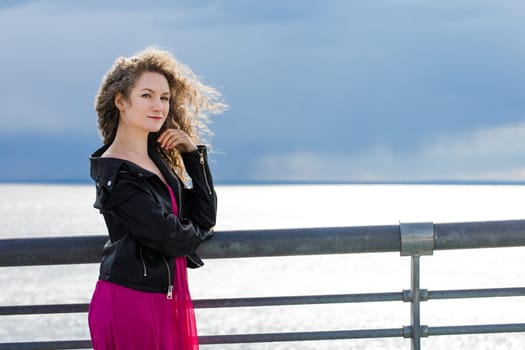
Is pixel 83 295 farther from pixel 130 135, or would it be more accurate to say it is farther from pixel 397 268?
pixel 130 135

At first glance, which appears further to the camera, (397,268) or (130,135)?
(397,268)

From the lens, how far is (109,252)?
2.98 m

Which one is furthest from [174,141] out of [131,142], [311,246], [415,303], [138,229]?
[415,303]

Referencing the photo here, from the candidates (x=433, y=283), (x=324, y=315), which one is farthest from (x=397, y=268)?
(x=324, y=315)

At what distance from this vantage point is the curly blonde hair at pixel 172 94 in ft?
10.8

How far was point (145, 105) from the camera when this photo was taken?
10.7ft

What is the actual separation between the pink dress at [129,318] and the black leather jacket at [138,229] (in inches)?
1.8

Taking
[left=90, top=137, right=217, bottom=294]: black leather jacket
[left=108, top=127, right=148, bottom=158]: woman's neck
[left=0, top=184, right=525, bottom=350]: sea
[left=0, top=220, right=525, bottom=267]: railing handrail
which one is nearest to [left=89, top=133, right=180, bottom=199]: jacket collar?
[left=90, top=137, right=217, bottom=294]: black leather jacket

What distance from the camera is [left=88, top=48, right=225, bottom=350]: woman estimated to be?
9.65 ft

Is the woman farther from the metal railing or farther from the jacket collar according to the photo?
the metal railing

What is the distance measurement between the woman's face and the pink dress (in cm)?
63

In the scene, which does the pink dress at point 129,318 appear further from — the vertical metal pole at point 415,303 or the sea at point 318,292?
the sea at point 318,292

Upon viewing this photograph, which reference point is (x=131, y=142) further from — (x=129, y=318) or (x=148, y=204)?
(x=129, y=318)

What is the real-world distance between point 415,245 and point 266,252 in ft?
1.84
